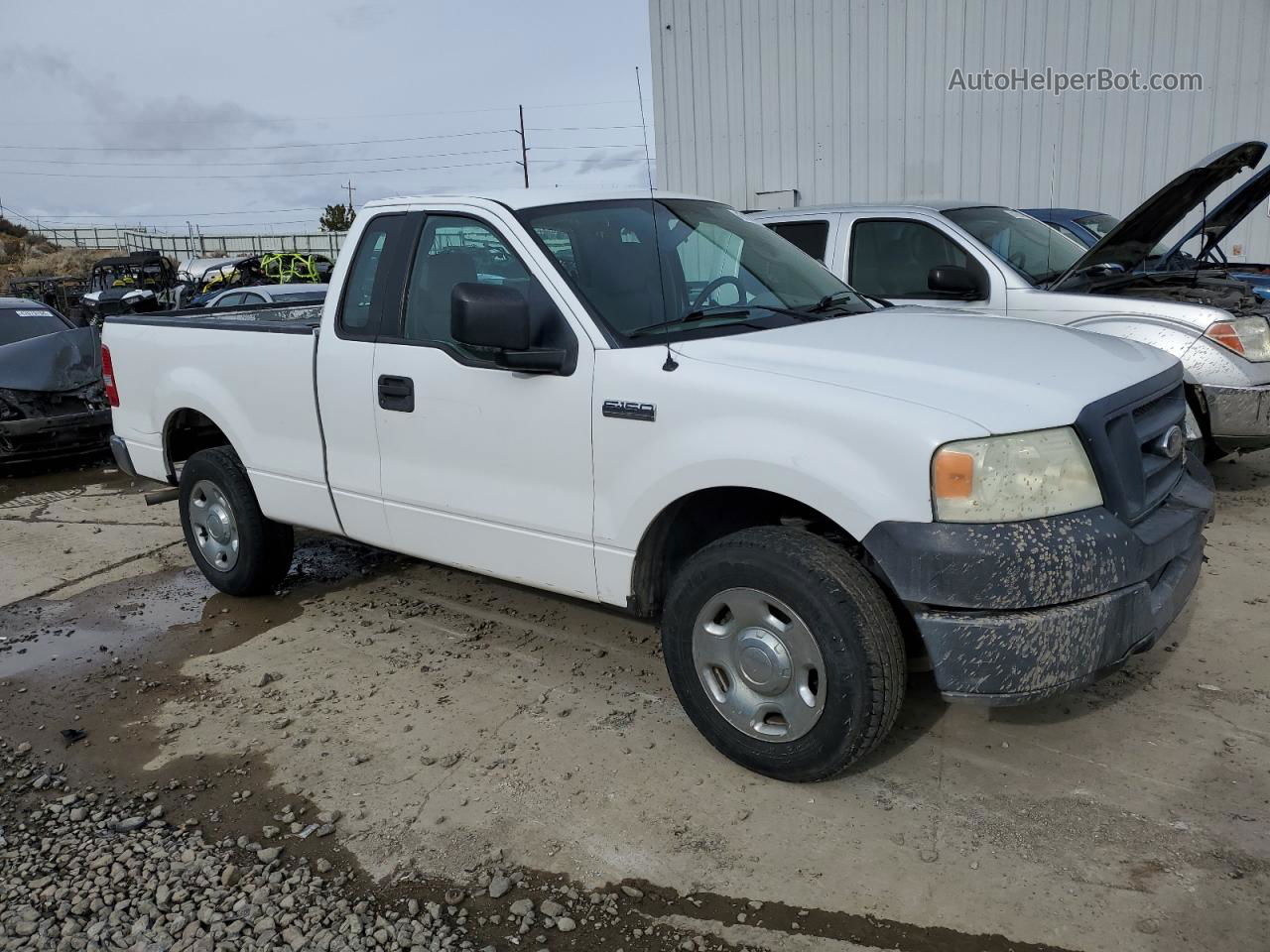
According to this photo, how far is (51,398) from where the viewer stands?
29.8 ft

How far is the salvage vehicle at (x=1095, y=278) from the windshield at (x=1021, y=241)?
0.04ft

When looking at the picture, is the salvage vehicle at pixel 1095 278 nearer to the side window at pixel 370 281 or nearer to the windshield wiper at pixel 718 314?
the windshield wiper at pixel 718 314

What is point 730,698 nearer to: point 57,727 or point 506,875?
point 506,875

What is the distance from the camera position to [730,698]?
3426 millimetres

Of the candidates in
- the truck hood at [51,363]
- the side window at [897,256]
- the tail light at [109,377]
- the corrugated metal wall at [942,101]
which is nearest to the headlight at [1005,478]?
the side window at [897,256]

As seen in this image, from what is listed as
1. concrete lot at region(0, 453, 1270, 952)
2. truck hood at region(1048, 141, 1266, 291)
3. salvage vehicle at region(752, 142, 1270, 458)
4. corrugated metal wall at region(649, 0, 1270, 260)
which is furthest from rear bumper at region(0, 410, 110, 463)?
corrugated metal wall at region(649, 0, 1270, 260)

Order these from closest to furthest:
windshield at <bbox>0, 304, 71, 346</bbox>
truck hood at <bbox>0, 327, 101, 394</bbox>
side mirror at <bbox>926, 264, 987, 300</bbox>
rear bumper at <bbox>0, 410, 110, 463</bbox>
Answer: side mirror at <bbox>926, 264, 987, 300</bbox> < rear bumper at <bbox>0, 410, 110, 463</bbox> < truck hood at <bbox>0, 327, 101, 394</bbox> < windshield at <bbox>0, 304, 71, 346</bbox>

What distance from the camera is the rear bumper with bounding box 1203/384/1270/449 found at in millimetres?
5938

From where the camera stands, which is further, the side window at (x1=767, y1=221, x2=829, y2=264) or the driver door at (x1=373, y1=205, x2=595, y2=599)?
the side window at (x1=767, y1=221, x2=829, y2=264)

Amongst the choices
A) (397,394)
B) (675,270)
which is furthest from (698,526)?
(397,394)

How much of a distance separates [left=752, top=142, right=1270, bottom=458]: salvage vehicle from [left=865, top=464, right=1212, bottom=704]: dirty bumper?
317 cm

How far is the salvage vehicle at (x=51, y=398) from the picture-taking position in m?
8.81

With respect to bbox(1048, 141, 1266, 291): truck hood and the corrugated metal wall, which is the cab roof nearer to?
bbox(1048, 141, 1266, 291): truck hood

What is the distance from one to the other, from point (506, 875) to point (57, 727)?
2279mm
